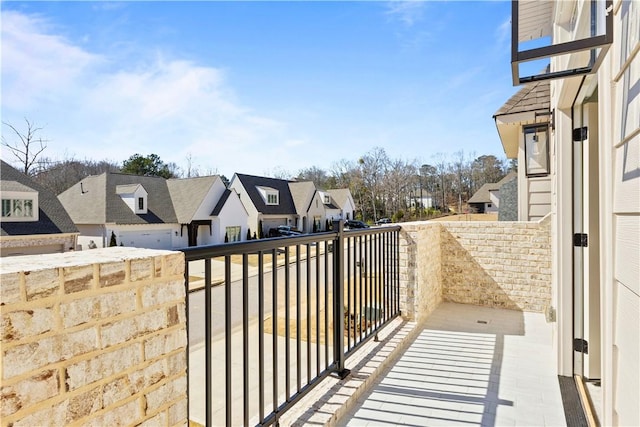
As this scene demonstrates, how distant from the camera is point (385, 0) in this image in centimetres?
544

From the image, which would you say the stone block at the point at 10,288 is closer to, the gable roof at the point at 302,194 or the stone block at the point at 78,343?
the stone block at the point at 78,343

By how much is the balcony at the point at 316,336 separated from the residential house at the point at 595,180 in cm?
70

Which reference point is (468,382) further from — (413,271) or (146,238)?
(146,238)

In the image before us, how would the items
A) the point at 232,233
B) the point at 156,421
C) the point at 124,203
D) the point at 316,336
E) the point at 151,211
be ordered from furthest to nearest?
the point at 232,233
the point at 151,211
the point at 124,203
the point at 316,336
the point at 156,421

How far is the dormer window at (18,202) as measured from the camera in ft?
38.6

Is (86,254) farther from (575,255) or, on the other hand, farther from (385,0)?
(385,0)

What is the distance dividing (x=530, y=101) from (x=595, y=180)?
358 cm

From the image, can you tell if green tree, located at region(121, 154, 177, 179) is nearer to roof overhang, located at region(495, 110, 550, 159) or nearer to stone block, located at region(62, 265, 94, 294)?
roof overhang, located at region(495, 110, 550, 159)

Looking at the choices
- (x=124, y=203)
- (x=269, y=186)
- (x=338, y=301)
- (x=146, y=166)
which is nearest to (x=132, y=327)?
(x=338, y=301)

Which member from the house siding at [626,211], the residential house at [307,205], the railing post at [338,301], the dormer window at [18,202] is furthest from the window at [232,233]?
the house siding at [626,211]

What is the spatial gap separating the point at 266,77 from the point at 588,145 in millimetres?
9050

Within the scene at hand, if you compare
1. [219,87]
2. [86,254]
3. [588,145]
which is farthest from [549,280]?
[219,87]

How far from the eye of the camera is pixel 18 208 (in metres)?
12.0

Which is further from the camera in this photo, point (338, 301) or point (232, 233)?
point (232, 233)
